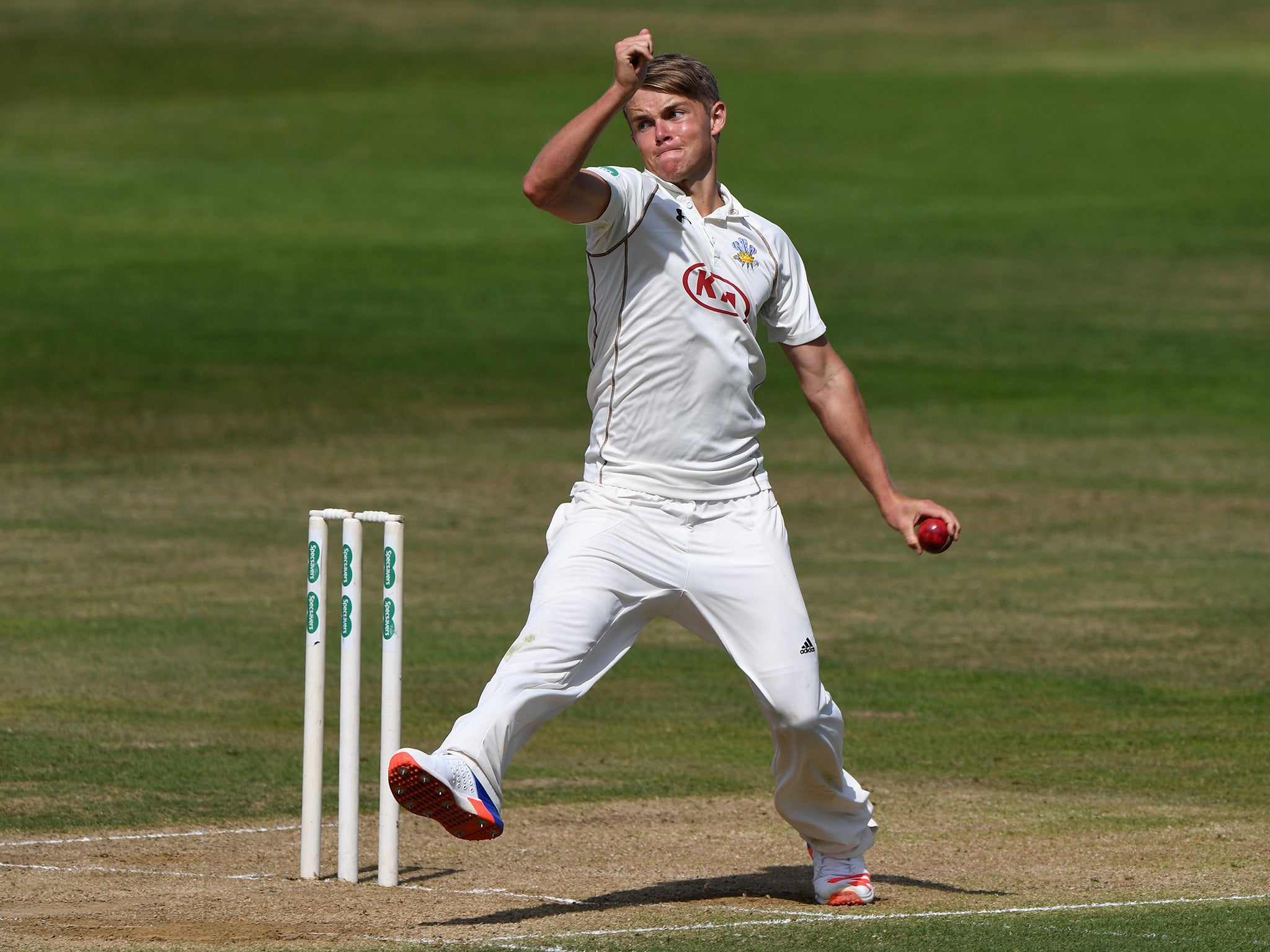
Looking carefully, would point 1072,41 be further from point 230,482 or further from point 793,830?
point 793,830

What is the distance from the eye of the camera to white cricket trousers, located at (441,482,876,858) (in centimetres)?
643

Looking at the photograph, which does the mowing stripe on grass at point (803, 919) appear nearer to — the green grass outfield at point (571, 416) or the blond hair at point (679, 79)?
the green grass outfield at point (571, 416)

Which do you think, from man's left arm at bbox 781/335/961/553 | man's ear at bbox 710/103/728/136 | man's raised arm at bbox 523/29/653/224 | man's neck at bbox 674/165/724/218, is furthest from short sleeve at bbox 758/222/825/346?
man's raised arm at bbox 523/29/653/224

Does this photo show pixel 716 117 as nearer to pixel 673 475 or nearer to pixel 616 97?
pixel 616 97

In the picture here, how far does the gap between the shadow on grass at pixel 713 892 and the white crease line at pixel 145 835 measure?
1.66 metres

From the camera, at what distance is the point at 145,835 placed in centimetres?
811

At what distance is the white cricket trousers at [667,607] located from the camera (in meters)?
6.43

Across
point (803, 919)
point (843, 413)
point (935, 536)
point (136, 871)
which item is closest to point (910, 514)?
point (935, 536)

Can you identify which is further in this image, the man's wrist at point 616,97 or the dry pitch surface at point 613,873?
the dry pitch surface at point 613,873

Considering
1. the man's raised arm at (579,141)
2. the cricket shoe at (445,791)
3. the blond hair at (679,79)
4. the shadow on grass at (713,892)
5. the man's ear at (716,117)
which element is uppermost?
the blond hair at (679,79)

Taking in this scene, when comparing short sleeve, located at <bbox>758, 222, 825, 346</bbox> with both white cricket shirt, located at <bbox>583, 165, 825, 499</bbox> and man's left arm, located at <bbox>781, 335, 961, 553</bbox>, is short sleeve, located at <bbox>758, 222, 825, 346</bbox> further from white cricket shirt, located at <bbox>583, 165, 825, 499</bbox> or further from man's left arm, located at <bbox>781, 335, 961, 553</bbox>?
white cricket shirt, located at <bbox>583, 165, 825, 499</bbox>

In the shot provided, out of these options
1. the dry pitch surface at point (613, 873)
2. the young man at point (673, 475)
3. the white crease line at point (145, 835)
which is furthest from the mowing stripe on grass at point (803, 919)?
the white crease line at point (145, 835)

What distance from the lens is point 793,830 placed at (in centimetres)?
839

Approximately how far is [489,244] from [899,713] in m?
25.3
